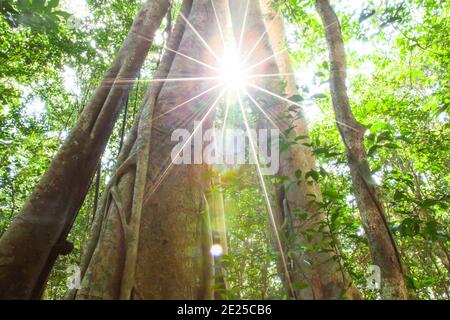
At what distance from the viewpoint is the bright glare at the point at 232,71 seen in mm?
2889

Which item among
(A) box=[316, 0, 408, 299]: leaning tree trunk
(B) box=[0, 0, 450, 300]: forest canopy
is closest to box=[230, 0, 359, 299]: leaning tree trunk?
(B) box=[0, 0, 450, 300]: forest canopy

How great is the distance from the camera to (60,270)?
7.06 m

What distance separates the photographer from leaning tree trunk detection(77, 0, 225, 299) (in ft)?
5.64

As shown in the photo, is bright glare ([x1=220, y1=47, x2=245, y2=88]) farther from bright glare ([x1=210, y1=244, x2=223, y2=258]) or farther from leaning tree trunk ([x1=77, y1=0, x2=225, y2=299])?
bright glare ([x1=210, y1=244, x2=223, y2=258])

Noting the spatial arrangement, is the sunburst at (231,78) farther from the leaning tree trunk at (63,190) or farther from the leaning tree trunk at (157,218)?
the leaning tree trunk at (63,190)

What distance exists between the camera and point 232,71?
3.01 metres

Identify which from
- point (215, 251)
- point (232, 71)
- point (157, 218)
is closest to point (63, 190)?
point (157, 218)

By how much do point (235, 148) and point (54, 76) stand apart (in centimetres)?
640

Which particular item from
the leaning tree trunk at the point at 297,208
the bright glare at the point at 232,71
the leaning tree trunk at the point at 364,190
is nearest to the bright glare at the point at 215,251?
the leaning tree trunk at the point at 297,208

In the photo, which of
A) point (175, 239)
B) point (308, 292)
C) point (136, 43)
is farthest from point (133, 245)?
point (136, 43)

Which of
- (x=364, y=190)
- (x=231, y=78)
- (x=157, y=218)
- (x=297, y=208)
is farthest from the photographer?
(x=231, y=78)

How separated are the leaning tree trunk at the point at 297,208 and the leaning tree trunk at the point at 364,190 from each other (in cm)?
25

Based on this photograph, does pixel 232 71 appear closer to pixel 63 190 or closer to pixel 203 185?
pixel 203 185

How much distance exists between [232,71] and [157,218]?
5.47 ft
